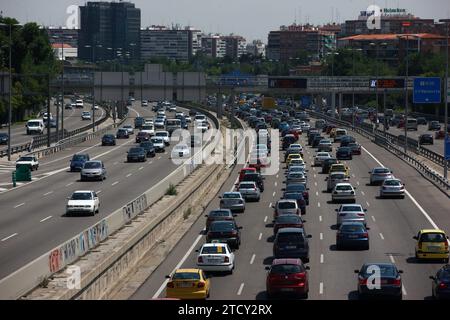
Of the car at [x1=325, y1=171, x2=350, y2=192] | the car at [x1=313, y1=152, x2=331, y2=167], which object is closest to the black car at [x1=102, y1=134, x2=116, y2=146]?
the car at [x1=313, y1=152, x2=331, y2=167]

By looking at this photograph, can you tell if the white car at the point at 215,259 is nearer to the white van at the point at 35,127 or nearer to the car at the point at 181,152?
the car at the point at 181,152

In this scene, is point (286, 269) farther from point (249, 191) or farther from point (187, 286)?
point (249, 191)

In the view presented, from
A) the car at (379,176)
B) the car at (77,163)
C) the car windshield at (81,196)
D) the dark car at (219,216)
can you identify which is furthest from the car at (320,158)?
the dark car at (219,216)

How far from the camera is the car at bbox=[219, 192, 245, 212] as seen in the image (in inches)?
2037

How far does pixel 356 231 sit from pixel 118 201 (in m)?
18.4

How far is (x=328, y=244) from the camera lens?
41688 mm

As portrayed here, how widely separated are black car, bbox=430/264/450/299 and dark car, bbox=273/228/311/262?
7.82 meters

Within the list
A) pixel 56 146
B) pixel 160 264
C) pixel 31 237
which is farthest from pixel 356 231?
pixel 56 146

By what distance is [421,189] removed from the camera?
62469mm

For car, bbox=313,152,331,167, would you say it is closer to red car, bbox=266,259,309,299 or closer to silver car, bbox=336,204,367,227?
silver car, bbox=336,204,367,227

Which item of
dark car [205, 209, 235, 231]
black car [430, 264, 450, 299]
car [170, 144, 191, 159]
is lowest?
car [170, 144, 191, 159]

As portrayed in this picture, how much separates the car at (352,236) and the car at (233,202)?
38.5 ft

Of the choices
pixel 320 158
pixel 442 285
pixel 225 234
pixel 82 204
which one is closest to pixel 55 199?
pixel 82 204
